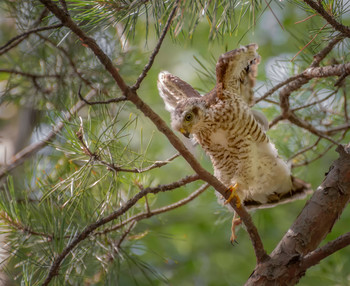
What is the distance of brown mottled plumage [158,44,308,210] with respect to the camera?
266 cm

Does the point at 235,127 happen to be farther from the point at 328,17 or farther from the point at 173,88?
the point at 328,17

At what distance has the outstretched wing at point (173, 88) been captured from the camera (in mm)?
3032

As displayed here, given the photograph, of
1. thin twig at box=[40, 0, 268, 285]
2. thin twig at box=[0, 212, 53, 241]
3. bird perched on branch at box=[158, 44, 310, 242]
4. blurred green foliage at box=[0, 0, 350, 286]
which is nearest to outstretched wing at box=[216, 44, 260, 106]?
bird perched on branch at box=[158, 44, 310, 242]

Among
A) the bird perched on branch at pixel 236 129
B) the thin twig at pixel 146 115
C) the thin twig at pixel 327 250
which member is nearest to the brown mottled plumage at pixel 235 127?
the bird perched on branch at pixel 236 129

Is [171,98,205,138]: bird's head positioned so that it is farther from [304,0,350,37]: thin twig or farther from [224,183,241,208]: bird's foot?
[304,0,350,37]: thin twig

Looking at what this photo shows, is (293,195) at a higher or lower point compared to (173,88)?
lower

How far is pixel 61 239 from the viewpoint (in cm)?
227

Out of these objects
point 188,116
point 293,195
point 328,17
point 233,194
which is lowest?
point 293,195

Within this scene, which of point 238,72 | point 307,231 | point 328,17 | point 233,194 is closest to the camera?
point 328,17

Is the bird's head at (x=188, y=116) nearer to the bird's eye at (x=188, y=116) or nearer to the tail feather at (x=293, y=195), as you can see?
the bird's eye at (x=188, y=116)

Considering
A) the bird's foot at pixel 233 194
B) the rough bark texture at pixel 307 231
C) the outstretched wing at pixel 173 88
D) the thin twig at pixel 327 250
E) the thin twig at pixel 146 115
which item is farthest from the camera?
the outstretched wing at pixel 173 88

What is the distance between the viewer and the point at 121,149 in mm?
2338

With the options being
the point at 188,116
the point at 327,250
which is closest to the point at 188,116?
the point at 188,116

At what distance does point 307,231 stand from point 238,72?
3.56 ft
